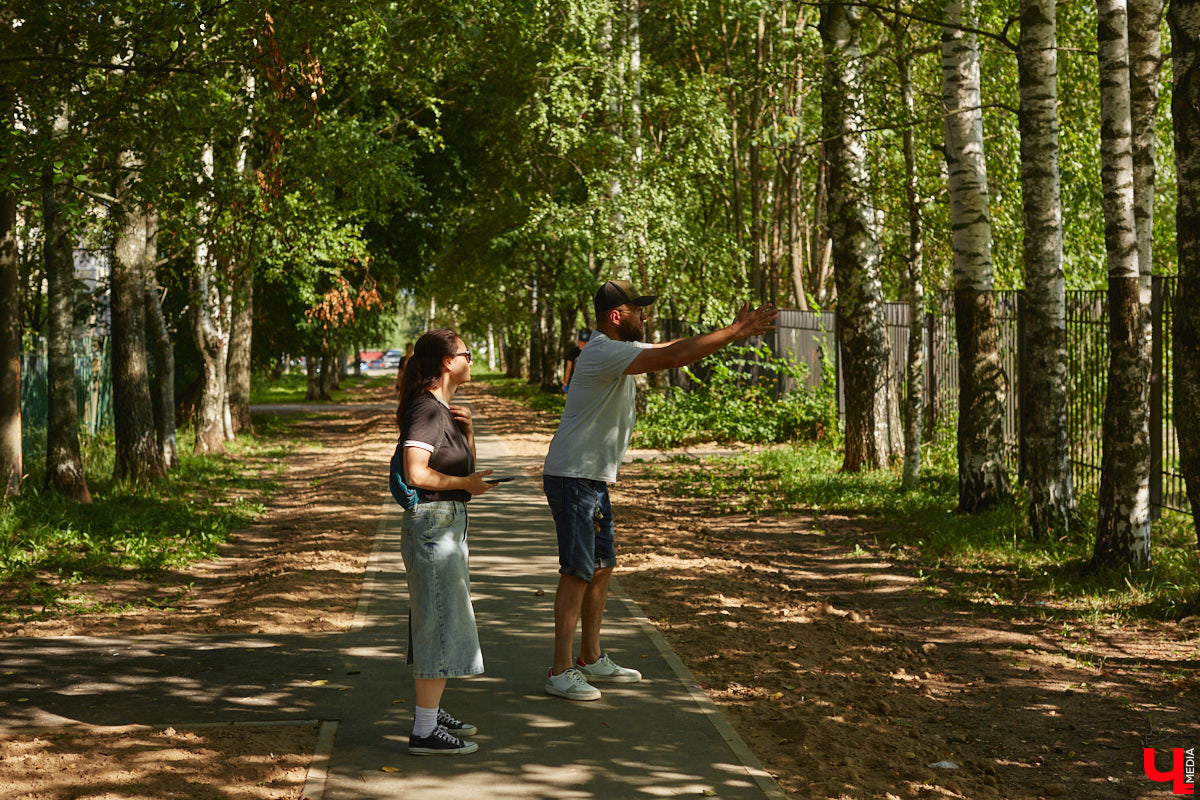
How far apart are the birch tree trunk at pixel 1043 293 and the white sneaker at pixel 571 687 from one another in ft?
18.8

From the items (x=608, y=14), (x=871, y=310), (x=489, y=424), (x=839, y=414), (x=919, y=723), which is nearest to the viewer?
(x=919, y=723)

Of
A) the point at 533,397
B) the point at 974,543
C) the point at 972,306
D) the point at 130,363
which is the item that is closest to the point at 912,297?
the point at 972,306

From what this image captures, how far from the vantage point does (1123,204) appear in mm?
8914

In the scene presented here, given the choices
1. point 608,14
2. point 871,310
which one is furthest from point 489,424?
point 871,310

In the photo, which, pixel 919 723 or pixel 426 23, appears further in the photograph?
pixel 426 23

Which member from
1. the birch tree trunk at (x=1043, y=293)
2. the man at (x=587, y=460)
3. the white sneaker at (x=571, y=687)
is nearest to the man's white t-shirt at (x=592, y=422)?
the man at (x=587, y=460)

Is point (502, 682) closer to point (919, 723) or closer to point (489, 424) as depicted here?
point (919, 723)

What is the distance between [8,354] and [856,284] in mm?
10184

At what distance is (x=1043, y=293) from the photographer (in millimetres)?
10250

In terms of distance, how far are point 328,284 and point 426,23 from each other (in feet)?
37.3

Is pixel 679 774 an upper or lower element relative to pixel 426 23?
lower

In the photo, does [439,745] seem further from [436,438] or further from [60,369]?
[60,369]

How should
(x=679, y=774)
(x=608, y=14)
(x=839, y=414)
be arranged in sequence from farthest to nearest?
(x=608, y=14), (x=839, y=414), (x=679, y=774)

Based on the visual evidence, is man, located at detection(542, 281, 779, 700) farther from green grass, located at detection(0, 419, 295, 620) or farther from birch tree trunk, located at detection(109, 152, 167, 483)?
birch tree trunk, located at detection(109, 152, 167, 483)
